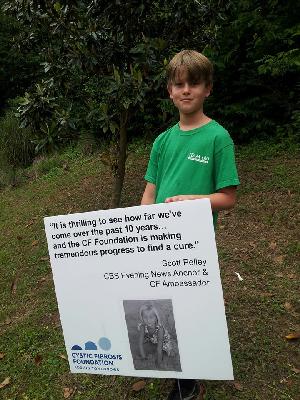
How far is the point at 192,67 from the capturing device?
7.14ft

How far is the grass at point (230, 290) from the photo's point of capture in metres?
2.99

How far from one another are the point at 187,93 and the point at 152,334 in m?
1.21

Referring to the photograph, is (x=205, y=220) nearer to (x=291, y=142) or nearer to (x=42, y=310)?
(x=42, y=310)

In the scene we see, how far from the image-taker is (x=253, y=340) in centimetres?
322

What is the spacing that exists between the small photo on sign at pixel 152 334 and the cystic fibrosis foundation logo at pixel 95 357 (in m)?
0.13

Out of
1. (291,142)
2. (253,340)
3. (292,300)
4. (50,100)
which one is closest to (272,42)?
(291,142)

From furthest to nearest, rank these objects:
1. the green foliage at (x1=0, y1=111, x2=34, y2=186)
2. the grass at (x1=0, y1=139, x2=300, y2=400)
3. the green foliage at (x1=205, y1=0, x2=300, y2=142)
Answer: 1. the green foliage at (x1=0, y1=111, x2=34, y2=186)
2. the green foliage at (x1=205, y1=0, x2=300, y2=142)
3. the grass at (x1=0, y1=139, x2=300, y2=400)

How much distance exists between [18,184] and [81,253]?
7251 mm

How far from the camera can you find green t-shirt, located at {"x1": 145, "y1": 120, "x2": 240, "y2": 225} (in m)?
2.17

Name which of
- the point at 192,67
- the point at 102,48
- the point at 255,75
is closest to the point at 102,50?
the point at 102,48

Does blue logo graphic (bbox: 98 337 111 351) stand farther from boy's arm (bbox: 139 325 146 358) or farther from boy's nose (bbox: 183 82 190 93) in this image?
boy's nose (bbox: 183 82 190 93)

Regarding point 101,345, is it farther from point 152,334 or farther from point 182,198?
point 182,198

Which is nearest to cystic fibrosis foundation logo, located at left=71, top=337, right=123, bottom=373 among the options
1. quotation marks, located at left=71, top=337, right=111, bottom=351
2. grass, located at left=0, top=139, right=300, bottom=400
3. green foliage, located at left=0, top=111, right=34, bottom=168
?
quotation marks, located at left=71, top=337, right=111, bottom=351

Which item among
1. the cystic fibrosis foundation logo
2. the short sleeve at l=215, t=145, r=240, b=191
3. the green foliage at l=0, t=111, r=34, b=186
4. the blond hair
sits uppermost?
the blond hair
